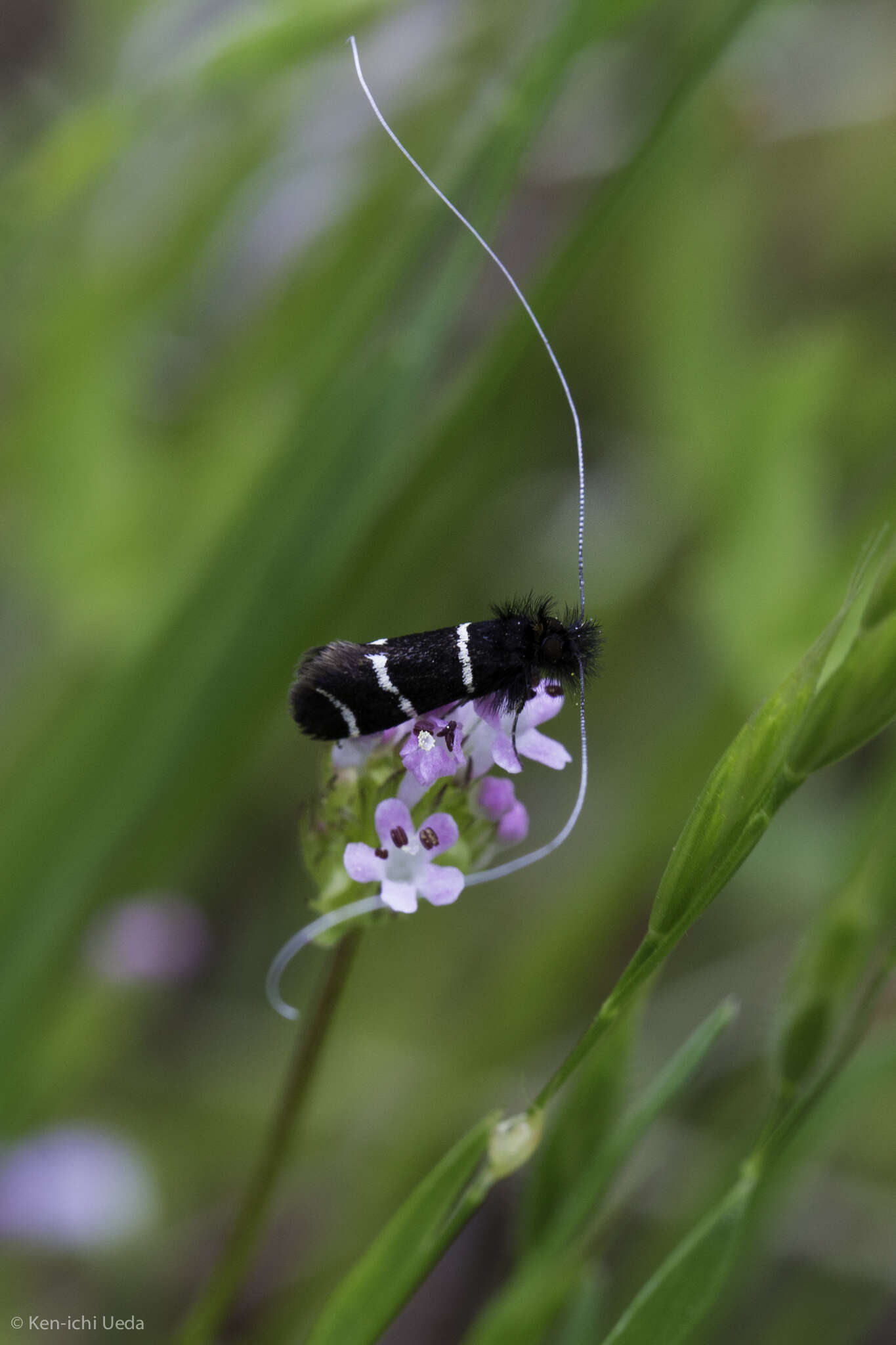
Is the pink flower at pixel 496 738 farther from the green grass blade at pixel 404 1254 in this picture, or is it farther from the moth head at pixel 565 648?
Answer: the green grass blade at pixel 404 1254

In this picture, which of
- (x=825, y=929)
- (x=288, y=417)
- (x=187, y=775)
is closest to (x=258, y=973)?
(x=187, y=775)

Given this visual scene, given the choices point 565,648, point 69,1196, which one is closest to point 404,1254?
point 565,648

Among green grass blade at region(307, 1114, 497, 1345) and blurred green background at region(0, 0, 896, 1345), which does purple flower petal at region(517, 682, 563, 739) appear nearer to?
green grass blade at region(307, 1114, 497, 1345)

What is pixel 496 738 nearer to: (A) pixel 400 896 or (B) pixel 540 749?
(B) pixel 540 749

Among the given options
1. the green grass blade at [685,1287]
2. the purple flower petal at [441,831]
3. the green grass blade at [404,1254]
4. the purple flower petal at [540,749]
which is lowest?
the green grass blade at [685,1287]

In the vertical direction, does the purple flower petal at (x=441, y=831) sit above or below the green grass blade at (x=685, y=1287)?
above

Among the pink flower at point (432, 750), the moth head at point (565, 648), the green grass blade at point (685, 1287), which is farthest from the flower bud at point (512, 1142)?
the moth head at point (565, 648)

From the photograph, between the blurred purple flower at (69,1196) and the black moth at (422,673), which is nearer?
the black moth at (422,673)

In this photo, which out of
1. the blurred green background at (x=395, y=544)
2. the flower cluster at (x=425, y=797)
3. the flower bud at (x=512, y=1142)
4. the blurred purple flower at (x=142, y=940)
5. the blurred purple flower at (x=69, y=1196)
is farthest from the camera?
the blurred purple flower at (x=142, y=940)
